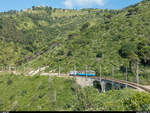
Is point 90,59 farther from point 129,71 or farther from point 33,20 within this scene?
point 33,20

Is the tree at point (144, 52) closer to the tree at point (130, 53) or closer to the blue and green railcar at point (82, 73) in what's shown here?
the tree at point (130, 53)

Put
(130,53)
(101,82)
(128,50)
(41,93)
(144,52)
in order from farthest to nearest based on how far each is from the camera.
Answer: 1. (128,50)
2. (130,53)
3. (144,52)
4. (101,82)
5. (41,93)

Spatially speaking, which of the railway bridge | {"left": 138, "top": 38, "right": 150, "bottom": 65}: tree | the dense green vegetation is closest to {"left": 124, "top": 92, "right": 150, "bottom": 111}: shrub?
the dense green vegetation

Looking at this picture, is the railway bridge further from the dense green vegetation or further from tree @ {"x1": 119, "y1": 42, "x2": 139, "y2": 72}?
tree @ {"x1": 119, "y1": 42, "x2": 139, "y2": 72}

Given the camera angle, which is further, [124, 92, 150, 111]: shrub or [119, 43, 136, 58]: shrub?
[119, 43, 136, 58]: shrub

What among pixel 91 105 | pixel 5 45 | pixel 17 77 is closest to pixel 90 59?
pixel 17 77

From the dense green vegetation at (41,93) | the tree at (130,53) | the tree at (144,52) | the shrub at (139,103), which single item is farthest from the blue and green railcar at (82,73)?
the shrub at (139,103)

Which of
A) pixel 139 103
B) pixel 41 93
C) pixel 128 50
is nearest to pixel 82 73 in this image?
pixel 41 93

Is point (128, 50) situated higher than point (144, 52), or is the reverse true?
point (128, 50)

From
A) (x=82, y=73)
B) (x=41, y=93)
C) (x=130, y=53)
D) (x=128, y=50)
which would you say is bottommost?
(x=41, y=93)

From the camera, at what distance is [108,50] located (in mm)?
56750

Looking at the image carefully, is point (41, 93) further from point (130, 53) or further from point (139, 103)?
point (130, 53)

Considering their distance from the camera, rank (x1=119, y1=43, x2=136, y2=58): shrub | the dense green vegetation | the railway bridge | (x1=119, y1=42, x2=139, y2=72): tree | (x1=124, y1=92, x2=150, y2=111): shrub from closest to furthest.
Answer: (x1=124, y1=92, x2=150, y2=111): shrub → the dense green vegetation → the railway bridge → (x1=119, y1=42, x2=139, y2=72): tree → (x1=119, y1=43, x2=136, y2=58): shrub

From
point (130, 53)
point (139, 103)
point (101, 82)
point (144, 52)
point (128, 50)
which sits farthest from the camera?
point (128, 50)
